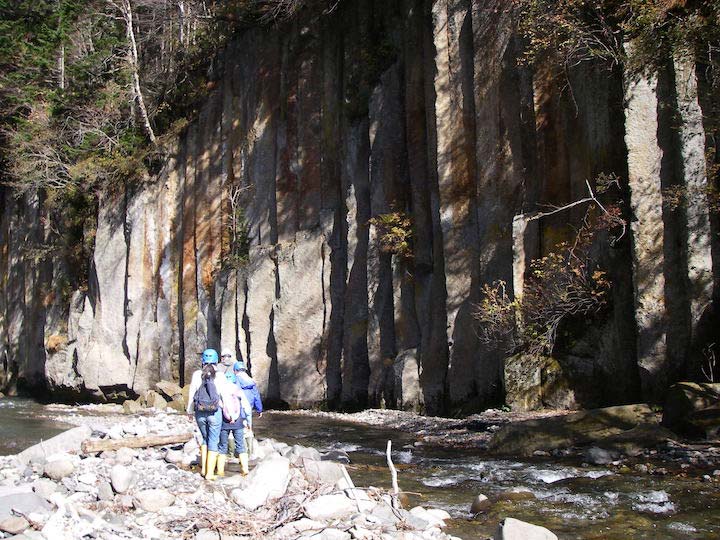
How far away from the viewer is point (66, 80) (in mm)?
31391

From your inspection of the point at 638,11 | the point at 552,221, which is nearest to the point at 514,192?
the point at 552,221

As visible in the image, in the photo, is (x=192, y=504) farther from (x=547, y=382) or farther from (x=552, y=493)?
(x=547, y=382)

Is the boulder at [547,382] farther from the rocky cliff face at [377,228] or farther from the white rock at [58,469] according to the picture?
the white rock at [58,469]

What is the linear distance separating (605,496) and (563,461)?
2.10m

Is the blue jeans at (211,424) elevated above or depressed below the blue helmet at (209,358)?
below

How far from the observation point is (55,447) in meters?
10.9

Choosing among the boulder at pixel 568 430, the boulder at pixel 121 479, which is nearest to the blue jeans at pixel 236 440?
the boulder at pixel 121 479

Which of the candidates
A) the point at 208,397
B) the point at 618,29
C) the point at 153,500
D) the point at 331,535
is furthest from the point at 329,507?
the point at 618,29

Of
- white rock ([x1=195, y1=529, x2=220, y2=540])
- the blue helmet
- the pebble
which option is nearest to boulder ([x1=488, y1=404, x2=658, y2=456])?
the blue helmet

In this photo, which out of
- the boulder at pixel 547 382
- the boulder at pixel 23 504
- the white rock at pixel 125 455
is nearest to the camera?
the boulder at pixel 23 504

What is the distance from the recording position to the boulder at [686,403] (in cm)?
1169

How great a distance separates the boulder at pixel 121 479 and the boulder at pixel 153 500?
0.38 metres

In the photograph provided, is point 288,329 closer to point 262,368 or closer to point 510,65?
point 262,368

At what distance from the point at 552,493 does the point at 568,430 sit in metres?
2.84
